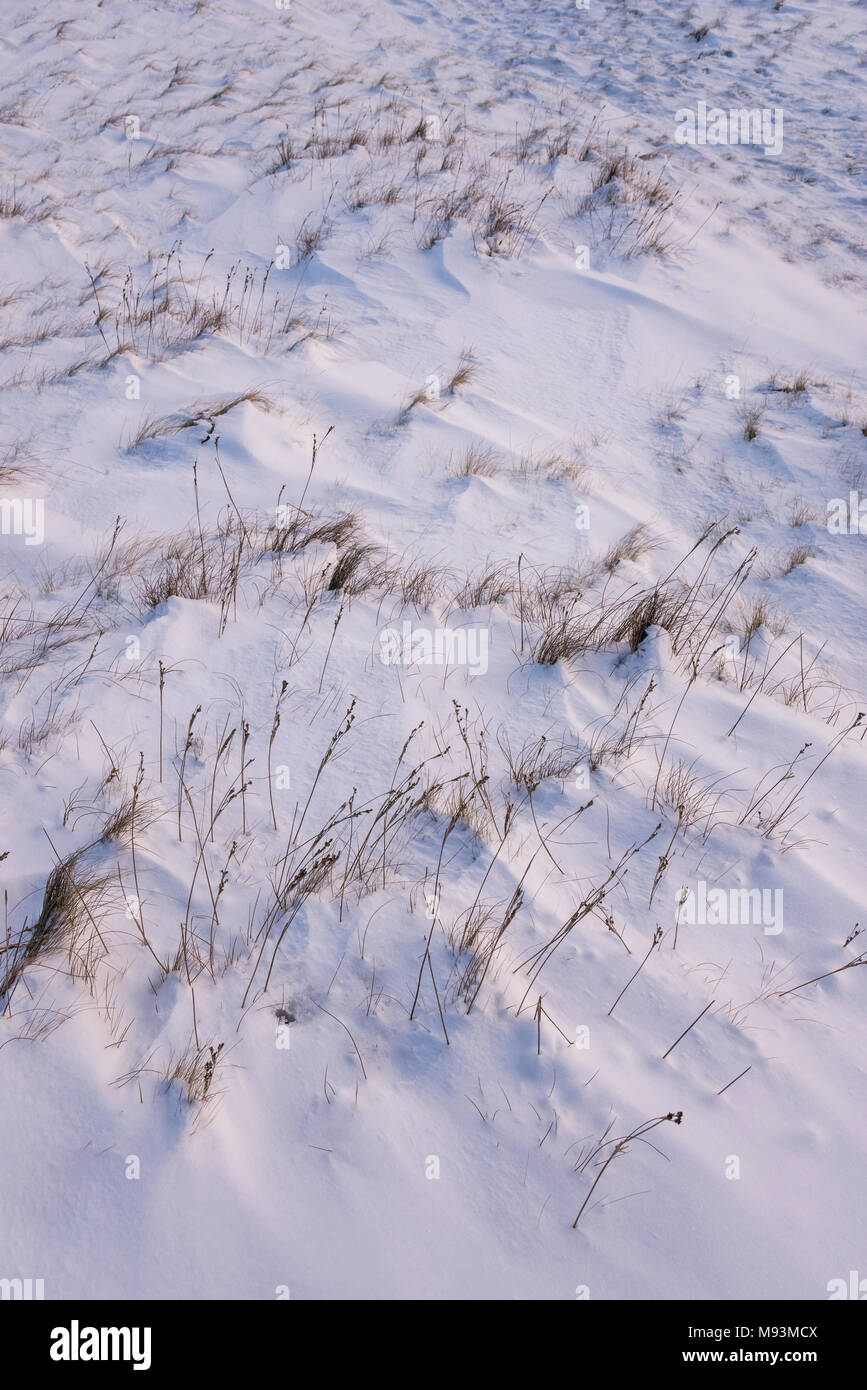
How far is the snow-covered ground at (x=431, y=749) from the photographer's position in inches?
63.7

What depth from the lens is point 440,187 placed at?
22.6ft

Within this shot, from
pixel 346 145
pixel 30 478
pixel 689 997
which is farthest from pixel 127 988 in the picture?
pixel 346 145

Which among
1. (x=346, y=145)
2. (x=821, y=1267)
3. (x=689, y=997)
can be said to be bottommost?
(x=821, y=1267)

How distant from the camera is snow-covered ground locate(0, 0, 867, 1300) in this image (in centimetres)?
162

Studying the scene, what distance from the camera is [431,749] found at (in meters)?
2.55

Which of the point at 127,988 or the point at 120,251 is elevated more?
the point at 120,251

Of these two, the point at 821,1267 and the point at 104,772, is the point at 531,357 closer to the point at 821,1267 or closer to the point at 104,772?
the point at 104,772
